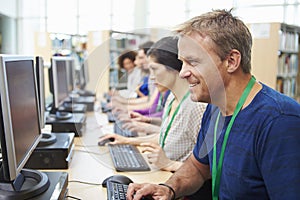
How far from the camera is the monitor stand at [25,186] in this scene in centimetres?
97

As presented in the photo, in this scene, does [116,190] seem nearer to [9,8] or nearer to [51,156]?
[51,156]

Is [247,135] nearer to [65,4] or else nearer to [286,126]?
[286,126]

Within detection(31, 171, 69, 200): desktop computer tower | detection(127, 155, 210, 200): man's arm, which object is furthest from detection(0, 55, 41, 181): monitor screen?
detection(127, 155, 210, 200): man's arm

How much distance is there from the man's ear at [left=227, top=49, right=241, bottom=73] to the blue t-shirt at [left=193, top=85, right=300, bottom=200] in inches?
4.7

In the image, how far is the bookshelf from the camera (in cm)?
435

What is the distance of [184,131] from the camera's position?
1700mm

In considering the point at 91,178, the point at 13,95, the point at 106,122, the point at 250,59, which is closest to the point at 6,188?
the point at 13,95

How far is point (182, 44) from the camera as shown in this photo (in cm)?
124

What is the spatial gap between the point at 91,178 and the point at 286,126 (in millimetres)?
838

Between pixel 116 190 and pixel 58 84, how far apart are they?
127 cm

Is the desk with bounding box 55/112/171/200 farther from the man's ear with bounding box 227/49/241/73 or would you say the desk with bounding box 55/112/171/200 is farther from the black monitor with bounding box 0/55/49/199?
the man's ear with bounding box 227/49/241/73

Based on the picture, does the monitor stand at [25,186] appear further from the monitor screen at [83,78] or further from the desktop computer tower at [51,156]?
the monitor screen at [83,78]

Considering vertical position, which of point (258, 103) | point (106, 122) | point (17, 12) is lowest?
point (106, 122)

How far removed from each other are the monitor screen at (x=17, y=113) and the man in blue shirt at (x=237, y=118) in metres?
0.39
